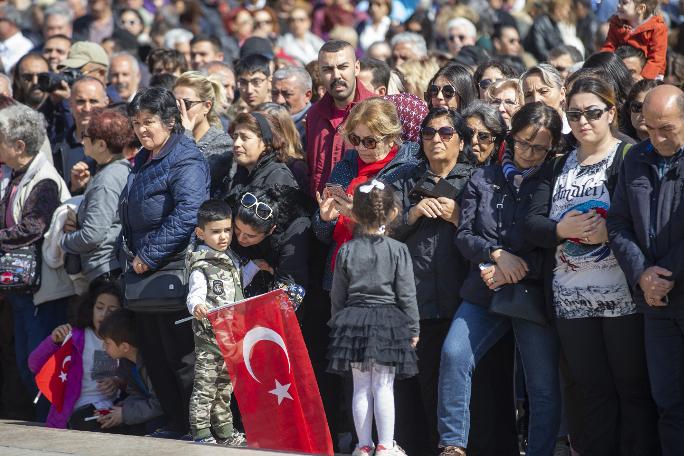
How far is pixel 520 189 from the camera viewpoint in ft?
21.9

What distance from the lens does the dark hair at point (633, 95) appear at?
682 centimetres

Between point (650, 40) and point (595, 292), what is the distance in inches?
127

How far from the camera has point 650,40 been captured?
8.80m

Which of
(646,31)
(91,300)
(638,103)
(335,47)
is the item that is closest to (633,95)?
(638,103)

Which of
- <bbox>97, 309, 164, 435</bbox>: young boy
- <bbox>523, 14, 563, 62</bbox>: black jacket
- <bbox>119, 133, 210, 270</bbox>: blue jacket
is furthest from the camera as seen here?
<bbox>523, 14, 563, 62</bbox>: black jacket

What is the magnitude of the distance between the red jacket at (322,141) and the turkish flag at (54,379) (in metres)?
2.22

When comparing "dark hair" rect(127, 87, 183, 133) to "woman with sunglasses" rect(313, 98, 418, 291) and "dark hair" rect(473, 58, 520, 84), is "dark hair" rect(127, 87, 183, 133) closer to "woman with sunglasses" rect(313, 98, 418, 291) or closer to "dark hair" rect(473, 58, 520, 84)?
"woman with sunglasses" rect(313, 98, 418, 291)

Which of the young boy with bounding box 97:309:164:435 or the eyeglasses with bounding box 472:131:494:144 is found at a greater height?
the eyeglasses with bounding box 472:131:494:144

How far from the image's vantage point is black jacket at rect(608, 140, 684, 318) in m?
5.95

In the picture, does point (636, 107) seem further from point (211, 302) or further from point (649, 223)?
point (211, 302)

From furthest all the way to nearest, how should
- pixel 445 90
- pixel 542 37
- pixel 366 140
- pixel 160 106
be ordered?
pixel 542 37 < pixel 445 90 < pixel 160 106 < pixel 366 140

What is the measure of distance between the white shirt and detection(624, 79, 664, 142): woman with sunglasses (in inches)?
343

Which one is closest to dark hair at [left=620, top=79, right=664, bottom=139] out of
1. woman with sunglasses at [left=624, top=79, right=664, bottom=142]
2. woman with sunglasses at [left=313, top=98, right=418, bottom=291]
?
woman with sunglasses at [left=624, top=79, right=664, bottom=142]

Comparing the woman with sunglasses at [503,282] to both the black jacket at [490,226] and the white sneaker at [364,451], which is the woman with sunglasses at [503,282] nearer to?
the black jacket at [490,226]
